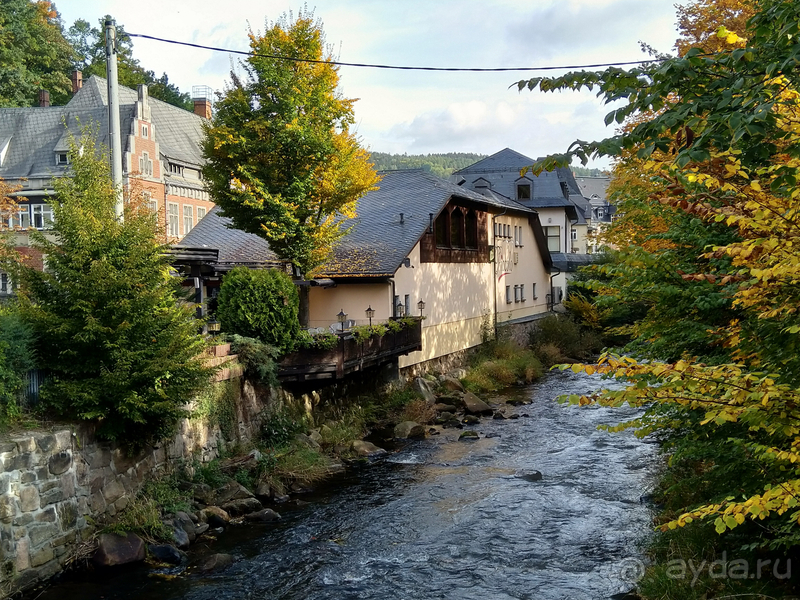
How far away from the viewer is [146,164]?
43.4 m

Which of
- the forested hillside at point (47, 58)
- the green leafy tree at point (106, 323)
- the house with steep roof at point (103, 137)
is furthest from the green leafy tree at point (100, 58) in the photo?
the green leafy tree at point (106, 323)

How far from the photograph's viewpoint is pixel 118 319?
12.2 m

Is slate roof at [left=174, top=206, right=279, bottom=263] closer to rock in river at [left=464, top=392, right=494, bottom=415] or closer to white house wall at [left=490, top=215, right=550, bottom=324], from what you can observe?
rock in river at [left=464, top=392, right=494, bottom=415]

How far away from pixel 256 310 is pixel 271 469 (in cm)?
378

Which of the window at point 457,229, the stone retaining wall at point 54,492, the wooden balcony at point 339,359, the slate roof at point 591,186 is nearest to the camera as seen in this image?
the stone retaining wall at point 54,492

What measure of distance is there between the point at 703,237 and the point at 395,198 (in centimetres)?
2080

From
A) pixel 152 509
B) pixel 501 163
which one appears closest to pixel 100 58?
pixel 501 163

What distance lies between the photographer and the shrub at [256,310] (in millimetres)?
17234

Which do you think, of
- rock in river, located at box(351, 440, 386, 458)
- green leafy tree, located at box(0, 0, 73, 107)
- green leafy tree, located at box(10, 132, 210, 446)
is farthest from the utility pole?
green leafy tree, located at box(0, 0, 73, 107)

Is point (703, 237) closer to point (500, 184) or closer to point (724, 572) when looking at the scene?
point (724, 572)

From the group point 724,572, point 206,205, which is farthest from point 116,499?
point 206,205

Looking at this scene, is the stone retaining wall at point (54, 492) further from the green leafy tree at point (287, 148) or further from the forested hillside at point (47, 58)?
the forested hillside at point (47, 58)

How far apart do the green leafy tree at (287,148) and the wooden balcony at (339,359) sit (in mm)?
3206

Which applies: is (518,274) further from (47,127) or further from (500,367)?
(47,127)
